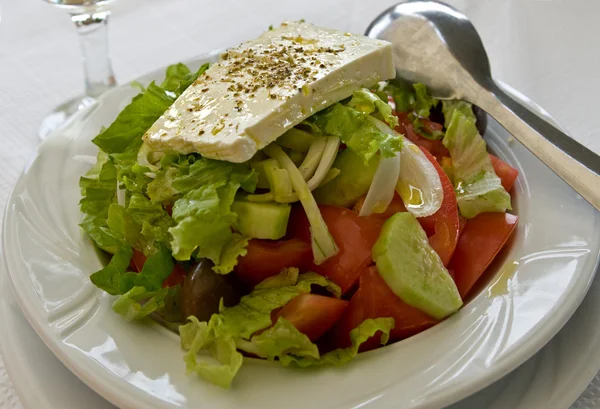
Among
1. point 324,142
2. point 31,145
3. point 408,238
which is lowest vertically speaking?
point 31,145

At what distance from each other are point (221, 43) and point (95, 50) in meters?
0.62

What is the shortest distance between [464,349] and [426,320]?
148 mm

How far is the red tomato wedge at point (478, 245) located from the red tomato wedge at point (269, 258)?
1.12ft

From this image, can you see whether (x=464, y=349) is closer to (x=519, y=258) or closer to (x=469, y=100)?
(x=519, y=258)

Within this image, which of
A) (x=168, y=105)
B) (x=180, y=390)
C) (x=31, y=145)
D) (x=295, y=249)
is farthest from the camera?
(x=31, y=145)

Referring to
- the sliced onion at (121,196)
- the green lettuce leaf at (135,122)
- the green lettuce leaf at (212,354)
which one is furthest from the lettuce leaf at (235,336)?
the green lettuce leaf at (135,122)

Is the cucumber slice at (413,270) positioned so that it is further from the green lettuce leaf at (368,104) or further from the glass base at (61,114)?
the glass base at (61,114)

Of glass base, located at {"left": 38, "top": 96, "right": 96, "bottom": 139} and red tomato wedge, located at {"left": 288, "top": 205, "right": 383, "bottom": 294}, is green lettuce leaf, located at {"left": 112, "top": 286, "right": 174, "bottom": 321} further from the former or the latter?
glass base, located at {"left": 38, "top": 96, "right": 96, "bottom": 139}

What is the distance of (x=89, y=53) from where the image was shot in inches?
94.4

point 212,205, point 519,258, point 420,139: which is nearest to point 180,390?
point 212,205

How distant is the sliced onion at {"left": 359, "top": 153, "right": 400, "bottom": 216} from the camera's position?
137 centimetres

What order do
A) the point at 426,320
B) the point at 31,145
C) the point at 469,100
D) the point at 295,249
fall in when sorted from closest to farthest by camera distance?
the point at 426,320 < the point at 295,249 < the point at 469,100 < the point at 31,145

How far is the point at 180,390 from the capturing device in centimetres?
110

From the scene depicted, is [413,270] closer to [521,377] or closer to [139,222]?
[521,377]
